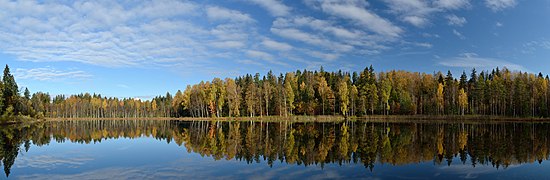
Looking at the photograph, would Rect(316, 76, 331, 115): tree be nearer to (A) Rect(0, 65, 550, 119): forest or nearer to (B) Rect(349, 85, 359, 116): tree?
(A) Rect(0, 65, 550, 119): forest

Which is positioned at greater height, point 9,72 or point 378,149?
point 9,72

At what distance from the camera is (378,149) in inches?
961

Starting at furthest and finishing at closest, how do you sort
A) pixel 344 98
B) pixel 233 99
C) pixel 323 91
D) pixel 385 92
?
pixel 233 99, pixel 323 91, pixel 385 92, pixel 344 98

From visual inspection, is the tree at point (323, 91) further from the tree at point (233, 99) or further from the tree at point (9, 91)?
the tree at point (9, 91)

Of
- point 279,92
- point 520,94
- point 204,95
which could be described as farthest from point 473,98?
point 204,95

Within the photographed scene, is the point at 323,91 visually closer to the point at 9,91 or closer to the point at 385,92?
the point at 385,92

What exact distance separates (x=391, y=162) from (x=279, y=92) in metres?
82.6

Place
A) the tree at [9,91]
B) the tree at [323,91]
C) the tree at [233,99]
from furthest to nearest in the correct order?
the tree at [233,99] → the tree at [323,91] → the tree at [9,91]

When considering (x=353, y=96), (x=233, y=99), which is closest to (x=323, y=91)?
(x=353, y=96)

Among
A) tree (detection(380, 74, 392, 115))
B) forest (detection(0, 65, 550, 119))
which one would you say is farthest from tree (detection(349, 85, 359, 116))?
tree (detection(380, 74, 392, 115))

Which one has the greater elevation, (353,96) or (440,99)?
(353,96)

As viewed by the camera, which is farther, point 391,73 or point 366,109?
point 391,73

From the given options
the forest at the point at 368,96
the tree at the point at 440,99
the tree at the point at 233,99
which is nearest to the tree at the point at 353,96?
the forest at the point at 368,96

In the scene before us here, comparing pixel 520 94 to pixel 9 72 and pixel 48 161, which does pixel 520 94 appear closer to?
pixel 48 161
